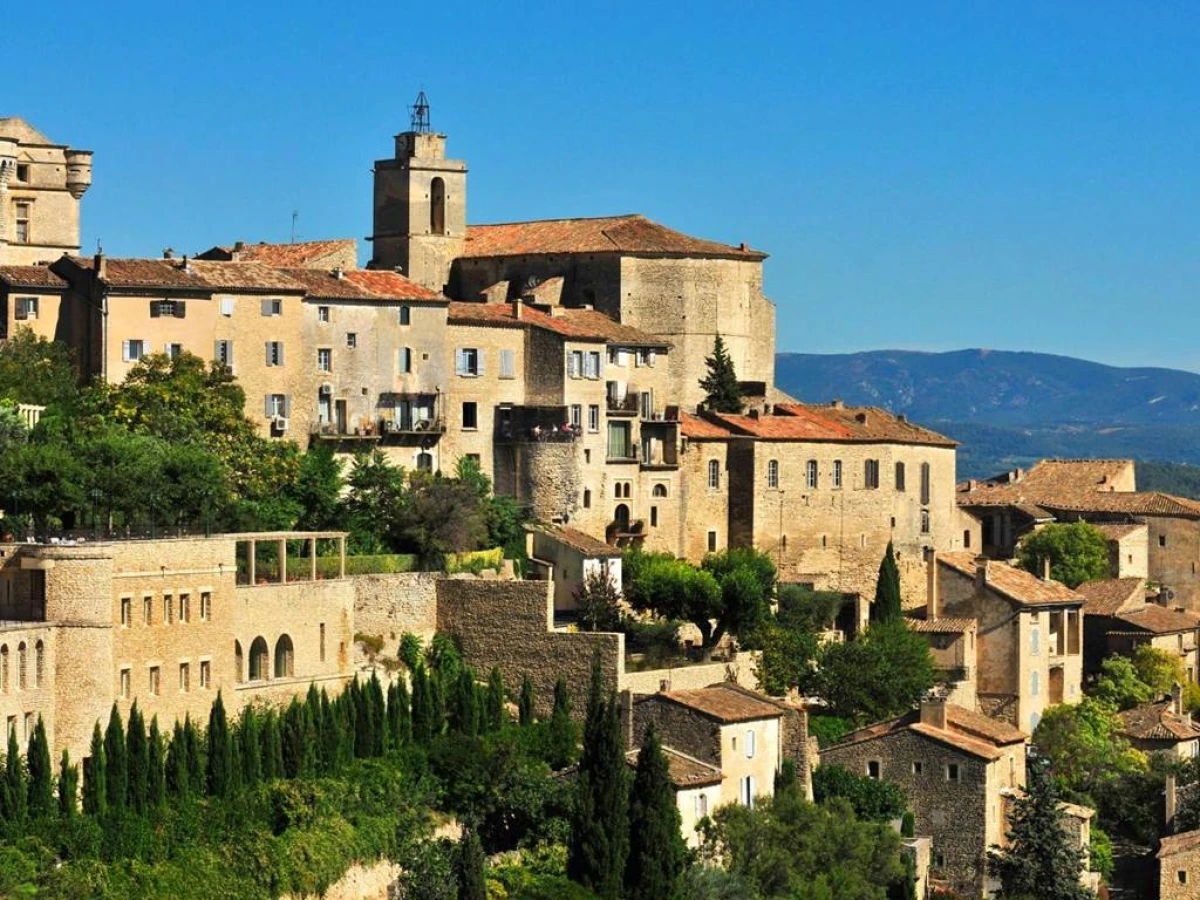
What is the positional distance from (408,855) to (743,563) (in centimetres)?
1948

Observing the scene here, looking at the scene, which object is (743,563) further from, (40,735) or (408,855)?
(40,735)

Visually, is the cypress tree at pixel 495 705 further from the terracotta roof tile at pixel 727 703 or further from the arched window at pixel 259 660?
the arched window at pixel 259 660

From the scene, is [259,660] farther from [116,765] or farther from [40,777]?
[40,777]

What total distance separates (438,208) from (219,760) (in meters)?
32.0

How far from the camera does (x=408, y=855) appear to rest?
53625 mm

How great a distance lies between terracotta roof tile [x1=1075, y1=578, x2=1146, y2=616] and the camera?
8050 cm

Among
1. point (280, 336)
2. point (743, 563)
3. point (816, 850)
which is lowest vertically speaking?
point (816, 850)

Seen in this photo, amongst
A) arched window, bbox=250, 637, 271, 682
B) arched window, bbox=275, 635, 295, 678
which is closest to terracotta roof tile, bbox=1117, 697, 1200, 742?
arched window, bbox=275, 635, 295, 678

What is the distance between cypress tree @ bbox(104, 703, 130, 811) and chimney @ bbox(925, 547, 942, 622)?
97.9 feet

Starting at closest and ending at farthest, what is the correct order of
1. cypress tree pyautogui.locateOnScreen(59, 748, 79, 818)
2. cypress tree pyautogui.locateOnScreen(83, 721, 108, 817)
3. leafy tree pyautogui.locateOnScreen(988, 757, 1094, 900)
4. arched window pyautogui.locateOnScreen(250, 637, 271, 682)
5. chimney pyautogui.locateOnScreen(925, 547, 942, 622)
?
1. cypress tree pyautogui.locateOnScreen(59, 748, 79, 818)
2. cypress tree pyautogui.locateOnScreen(83, 721, 108, 817)
3. arched window pyautogui.locateOnScreen(250, 637, 271, 682)
4. leafy tree pyautogui.locateOnScreen(988, 757, 1094, 900)
5. chimney pyautogui.locateOnScreen(925, 547, 942, 622)

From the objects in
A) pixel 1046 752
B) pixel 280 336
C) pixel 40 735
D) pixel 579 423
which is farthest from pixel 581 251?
pixel 40 735

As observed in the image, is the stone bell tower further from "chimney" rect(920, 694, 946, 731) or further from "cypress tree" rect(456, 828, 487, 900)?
"cypress tree" rect(456, 828, 487, 900)

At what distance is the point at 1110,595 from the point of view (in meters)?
81.6

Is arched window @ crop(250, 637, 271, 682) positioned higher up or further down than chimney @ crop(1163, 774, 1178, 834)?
higher up
